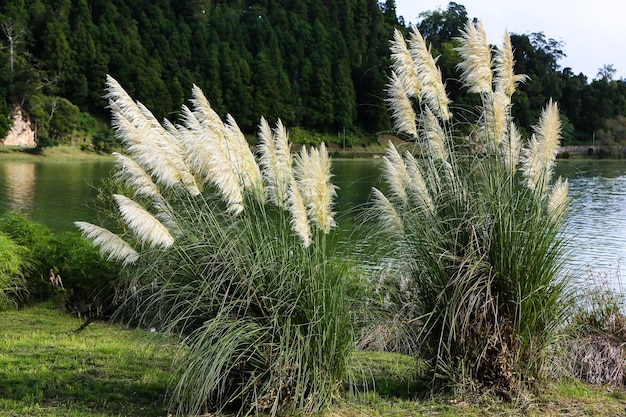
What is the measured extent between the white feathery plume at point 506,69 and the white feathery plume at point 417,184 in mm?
1024

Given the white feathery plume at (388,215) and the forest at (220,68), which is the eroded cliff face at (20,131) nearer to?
the forest at (220,68)

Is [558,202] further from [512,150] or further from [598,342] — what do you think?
[598,342]

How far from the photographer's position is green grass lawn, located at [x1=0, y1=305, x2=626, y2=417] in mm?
4922

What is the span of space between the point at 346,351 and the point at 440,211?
138 cm

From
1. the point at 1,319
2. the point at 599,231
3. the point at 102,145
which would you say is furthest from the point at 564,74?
the point at 1,319

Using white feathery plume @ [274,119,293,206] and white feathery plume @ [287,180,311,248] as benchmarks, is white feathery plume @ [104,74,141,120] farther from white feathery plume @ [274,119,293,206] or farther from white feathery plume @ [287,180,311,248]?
white feathery plume @ [287,180,311,248]

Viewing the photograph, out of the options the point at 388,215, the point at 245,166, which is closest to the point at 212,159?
the point at 245,166

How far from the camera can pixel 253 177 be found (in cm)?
491

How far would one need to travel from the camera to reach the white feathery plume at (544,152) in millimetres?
5422

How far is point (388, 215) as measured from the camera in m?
5.39

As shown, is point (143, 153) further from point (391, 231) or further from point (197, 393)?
point (391, 231)

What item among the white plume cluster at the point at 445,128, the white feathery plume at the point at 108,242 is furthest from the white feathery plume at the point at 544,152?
the white feathery plume at the point at 108,242

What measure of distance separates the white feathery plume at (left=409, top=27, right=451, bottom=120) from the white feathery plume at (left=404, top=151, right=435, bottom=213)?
1.61ft

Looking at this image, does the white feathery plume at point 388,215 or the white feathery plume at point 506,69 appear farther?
the white feathery plume at point 506,69
